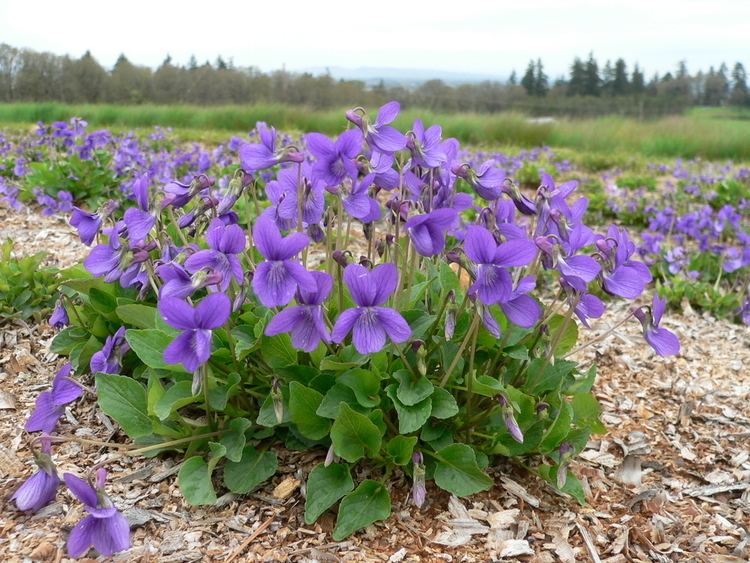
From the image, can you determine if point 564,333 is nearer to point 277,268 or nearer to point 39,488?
point 277,268

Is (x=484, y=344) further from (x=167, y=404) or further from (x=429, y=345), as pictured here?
(x=167, y=404)

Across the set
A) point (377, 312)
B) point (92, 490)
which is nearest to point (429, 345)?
point (377, 312)

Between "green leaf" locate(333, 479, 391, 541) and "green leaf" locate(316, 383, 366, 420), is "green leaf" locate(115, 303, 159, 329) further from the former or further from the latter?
"green leaf" locate(333, 479, 391, 541)

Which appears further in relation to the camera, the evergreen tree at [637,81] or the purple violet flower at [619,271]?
the evergreen tree at [637,81]

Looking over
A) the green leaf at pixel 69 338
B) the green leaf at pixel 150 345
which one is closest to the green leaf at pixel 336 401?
the green leaf at pixel 150 345

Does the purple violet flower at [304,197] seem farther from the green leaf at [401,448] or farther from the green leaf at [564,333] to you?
the green leaf at [564,333]
